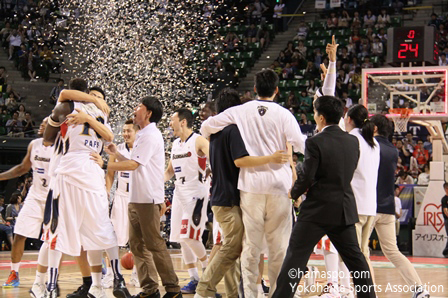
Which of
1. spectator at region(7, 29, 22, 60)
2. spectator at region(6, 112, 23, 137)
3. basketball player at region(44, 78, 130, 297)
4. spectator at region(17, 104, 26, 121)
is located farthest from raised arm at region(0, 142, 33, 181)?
spectator at region(7, 29, 22, 60)

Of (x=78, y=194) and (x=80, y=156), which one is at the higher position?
(x=80, y=156)

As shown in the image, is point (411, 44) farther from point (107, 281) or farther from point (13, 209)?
point (107, 281)

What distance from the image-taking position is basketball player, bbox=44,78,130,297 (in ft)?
23.6

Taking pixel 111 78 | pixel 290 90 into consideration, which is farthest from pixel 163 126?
pixel 290 90

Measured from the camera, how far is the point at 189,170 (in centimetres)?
927

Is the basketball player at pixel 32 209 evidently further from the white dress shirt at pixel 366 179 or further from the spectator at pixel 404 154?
the spectator at pixel 404 154

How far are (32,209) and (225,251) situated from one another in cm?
377

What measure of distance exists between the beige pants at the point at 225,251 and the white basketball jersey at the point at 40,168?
11.3 feet

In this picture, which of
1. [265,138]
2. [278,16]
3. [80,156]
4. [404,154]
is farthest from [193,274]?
[278,16]

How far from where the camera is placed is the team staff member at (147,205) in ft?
25.2

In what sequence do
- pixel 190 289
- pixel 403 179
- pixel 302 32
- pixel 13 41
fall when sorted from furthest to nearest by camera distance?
pixel 302 32
pixel 13 41
pixel 403 179
pixel 190 289

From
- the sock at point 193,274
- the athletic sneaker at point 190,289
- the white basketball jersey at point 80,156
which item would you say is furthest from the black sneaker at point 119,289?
the sock at point 193,274

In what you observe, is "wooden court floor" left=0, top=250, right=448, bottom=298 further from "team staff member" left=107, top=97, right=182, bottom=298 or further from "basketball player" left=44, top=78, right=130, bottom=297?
"basketball player" left=44, top=78, right=130, bottom=297

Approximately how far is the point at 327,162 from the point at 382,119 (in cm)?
245
